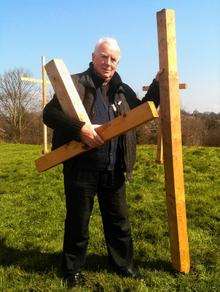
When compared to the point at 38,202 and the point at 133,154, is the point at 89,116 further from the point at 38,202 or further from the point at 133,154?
the point at 38,202

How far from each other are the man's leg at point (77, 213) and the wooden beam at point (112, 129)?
21cm

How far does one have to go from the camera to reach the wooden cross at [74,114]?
155 inches

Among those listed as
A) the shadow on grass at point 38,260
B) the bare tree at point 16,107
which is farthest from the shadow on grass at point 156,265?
the bare tree at point 16,107

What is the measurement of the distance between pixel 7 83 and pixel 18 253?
1414 inches

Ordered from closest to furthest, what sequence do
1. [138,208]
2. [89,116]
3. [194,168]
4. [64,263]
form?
[89,116] → [64,263] → [138,208] → [194,168]

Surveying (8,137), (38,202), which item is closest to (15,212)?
(38,202)

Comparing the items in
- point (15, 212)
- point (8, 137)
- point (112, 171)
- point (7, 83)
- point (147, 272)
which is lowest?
point (147, 272)

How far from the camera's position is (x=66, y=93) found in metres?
4.16

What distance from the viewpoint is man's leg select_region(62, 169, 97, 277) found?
14.7 ft

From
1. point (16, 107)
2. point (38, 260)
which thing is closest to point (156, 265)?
point (38, 260)

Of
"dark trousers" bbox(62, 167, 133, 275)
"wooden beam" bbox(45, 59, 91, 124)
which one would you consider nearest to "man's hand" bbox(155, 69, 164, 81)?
"wooden beam" bbox(45, 59, 91, 124)

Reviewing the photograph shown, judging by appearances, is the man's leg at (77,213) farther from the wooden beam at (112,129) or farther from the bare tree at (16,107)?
the bare tree at (16,107)

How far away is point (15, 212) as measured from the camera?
24.7ft

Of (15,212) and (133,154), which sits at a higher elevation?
(133,154)
